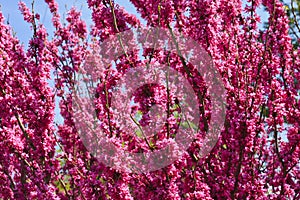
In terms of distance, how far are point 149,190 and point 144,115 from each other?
1038mm

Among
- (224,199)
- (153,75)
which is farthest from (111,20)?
(224,199)

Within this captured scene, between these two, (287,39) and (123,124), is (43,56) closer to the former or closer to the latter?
(123,124)

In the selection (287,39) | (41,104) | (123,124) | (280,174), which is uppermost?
(287,39)

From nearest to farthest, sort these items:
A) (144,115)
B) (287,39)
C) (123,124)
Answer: (144,115), (123,124), (287,39)

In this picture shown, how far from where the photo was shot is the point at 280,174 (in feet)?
22.5

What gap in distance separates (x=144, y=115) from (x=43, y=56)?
2.48 m

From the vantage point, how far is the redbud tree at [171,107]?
20.2ft

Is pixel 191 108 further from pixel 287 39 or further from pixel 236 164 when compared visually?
pixel 287 39

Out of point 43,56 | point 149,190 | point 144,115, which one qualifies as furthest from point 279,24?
point 43,56

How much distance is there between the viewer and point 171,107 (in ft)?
20.7

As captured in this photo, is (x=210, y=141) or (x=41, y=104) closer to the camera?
(x=210, y=141)

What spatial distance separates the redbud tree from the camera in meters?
6.15

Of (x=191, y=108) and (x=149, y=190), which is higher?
(x=191, y=108)

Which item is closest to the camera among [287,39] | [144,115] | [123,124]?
[144,115]
